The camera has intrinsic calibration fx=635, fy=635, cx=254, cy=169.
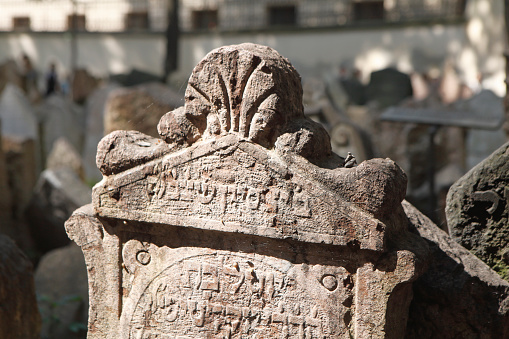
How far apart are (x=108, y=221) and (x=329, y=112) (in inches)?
162

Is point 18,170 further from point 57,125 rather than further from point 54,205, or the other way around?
point 57,125

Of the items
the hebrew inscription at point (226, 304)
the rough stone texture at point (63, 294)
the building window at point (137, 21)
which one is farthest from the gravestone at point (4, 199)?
the building window at point (137, 21)

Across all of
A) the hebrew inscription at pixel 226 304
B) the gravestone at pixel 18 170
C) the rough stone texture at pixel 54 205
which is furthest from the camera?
the gravestone at pixel 18 170

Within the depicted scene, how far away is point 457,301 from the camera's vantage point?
2629 mm

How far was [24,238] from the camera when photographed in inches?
252

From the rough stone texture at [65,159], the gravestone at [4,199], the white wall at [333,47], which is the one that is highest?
the white wall at [333,47]

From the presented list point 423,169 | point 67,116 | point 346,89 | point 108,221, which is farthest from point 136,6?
point 108,221

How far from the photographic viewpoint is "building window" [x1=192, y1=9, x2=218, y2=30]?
790 inches

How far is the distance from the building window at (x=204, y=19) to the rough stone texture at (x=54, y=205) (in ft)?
47.7

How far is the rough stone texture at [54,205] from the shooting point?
592 cm

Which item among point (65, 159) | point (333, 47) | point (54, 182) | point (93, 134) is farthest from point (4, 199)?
point (333, 47)

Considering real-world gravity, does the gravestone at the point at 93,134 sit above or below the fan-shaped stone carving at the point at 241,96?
above

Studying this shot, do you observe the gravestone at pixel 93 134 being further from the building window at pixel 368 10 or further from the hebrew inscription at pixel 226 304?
the building window at pixel 368 10

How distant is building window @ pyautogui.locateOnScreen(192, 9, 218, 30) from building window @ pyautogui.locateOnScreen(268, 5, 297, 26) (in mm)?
1848
